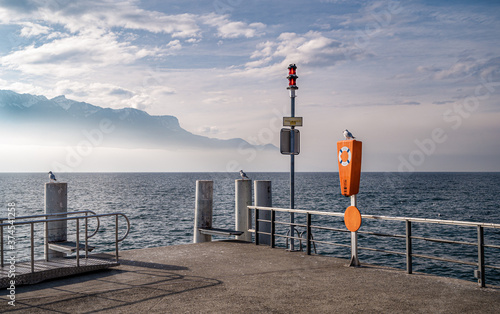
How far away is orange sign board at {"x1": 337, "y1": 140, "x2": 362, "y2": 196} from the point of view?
776 centimetres

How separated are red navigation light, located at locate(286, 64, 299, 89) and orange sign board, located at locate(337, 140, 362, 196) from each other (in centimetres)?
284

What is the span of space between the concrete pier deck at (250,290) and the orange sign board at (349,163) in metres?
1.51

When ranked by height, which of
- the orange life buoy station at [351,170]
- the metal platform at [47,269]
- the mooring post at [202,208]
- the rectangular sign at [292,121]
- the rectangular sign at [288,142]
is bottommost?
the metal platform at [47,269]

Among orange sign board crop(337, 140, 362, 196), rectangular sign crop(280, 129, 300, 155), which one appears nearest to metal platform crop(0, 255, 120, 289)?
orange sign board crop(337, 140, 362, 196)

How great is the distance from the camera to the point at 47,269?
7.21 metres

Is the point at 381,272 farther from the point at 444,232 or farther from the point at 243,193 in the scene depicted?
the point at 444,232

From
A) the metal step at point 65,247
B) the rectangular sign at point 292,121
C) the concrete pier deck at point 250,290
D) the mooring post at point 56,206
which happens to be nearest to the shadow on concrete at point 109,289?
the concrete pier deck at point 250,290

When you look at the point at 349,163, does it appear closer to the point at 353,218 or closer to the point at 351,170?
the point at 351,170

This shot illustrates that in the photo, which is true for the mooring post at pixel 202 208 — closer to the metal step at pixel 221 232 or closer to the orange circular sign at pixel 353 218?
the metal step at pixel 221 232

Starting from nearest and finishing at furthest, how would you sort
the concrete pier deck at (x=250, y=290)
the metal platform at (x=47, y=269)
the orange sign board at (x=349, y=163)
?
the concrete pier deck at (x=250, y=290), the metal platform at (x=47, y=269), the orange sign board at (x=349, y=163)

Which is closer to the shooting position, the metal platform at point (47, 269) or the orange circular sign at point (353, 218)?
the metal platform at point (47, 269)

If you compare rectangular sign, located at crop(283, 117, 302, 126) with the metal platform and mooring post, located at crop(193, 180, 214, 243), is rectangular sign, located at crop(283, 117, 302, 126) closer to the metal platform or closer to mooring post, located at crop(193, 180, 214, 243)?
mooring post, located at crop(193, 180, 214, 243)

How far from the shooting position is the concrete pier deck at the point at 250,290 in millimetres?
5684

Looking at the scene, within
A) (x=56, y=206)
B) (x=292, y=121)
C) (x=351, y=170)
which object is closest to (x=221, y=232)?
(x=292, y=121)
